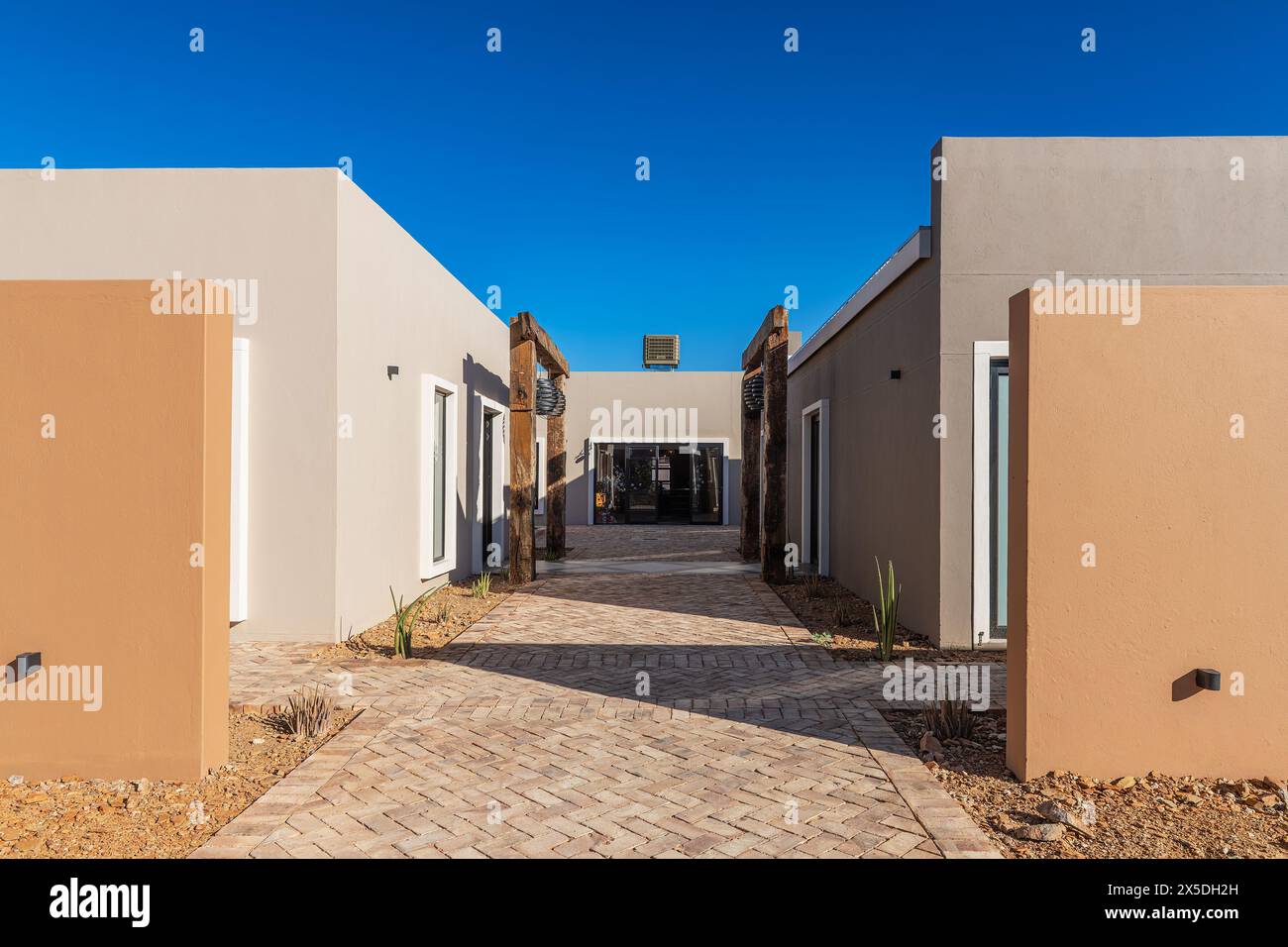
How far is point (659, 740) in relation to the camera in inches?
154

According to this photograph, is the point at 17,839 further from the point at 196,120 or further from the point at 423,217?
the point at 196,120

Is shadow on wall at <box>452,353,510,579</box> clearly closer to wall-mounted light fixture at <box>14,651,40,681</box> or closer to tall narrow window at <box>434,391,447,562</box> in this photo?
tall narrow window at <box>434,391,447,562</box>

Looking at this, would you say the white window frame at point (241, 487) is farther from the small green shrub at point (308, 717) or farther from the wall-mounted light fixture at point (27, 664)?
the wall-mounted light fixture at point (27, 664)

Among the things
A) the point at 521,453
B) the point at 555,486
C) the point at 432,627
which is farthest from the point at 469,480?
the point at 555,486

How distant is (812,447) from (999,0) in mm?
6131

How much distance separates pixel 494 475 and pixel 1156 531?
9.81 metres

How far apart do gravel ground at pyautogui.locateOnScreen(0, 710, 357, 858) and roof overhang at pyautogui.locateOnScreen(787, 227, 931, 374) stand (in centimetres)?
572

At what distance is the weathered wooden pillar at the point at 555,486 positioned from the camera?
13.4 m

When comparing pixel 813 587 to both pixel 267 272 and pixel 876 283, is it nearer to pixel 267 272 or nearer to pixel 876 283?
pixel 876 283

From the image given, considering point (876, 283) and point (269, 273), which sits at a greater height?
point (876, 283)

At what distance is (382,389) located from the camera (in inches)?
280

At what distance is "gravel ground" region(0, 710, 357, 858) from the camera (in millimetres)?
2688

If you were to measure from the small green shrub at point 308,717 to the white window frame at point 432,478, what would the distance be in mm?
4274
